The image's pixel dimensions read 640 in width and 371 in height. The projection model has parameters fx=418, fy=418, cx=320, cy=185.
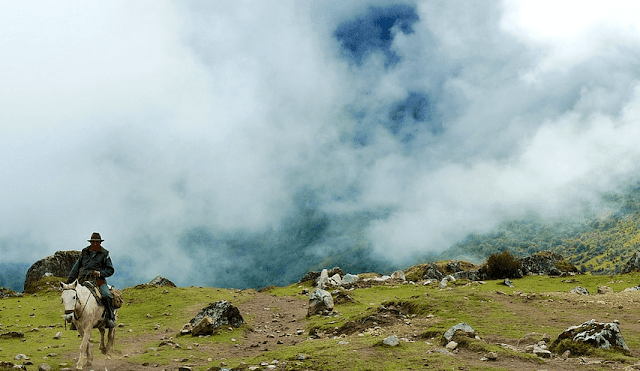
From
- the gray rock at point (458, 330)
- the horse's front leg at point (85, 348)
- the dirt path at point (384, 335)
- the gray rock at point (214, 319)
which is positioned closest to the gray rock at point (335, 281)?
the dirt path at point (384, 335)

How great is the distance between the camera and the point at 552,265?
48562 millimetres

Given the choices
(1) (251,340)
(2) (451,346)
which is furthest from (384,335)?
(1) (251,340)

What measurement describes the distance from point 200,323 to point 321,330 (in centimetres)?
666

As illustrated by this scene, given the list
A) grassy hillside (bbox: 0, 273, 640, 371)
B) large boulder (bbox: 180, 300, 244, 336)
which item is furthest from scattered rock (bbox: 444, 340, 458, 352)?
large boulder (bbox: 180, 300, 244, 336)

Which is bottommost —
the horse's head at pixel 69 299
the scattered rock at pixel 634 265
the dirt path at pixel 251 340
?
the dirt path at pixel 251 340

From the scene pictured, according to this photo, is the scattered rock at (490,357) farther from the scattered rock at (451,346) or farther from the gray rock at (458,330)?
the gray rock at (458,330)

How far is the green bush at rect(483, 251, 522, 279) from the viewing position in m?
45.4

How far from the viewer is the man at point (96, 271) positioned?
54.9 ft

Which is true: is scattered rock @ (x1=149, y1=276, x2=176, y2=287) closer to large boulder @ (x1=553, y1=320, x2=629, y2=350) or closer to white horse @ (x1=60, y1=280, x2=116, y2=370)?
white horse @ (x1=60, y1=280, x2=116, y2=370)

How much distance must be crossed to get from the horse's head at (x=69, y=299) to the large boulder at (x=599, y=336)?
17123 millimetres

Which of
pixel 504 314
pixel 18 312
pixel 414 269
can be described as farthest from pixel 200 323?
pixel 414 269

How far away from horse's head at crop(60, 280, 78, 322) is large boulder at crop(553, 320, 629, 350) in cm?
1712

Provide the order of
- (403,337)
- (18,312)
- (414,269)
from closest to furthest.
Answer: (403,337)
(18,312)
(414,269)

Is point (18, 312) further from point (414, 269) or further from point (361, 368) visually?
point (414, 269)
